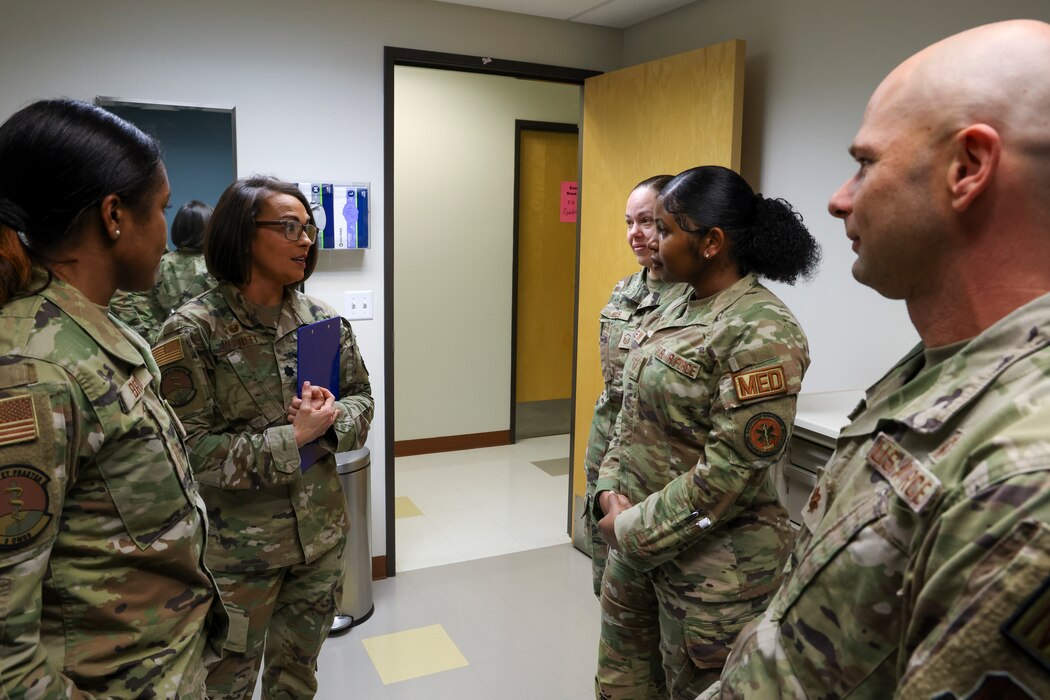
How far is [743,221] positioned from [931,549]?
1.18m

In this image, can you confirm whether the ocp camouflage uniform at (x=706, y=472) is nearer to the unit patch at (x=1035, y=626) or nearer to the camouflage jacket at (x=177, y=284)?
the unit patch at (x=1035, y=626)

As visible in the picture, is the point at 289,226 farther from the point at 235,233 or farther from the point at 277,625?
the point at 277,625

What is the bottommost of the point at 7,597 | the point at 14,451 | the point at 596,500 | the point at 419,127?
the point at 596,500

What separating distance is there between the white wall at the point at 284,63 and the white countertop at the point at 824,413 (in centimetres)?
179

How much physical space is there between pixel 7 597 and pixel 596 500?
4.04ft

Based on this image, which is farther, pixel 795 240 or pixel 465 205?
pixel 465 205

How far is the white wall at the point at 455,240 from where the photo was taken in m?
4.64

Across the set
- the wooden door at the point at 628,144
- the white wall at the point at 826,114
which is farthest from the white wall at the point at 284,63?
the white wall at the point at 826,114

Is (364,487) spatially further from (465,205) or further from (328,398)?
(465,205)

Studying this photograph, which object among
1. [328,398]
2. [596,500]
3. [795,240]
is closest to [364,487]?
[328,398]

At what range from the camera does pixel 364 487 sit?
286 cm

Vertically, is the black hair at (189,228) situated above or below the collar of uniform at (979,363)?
above

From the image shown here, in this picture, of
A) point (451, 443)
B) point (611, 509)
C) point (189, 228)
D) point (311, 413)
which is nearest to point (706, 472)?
point (611, 509)

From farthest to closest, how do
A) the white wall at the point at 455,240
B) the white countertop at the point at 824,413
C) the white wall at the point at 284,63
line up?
the white wall at the point at 455,240 → the white wall at the point at 284,63 → the white countertop at the point at 824,413
